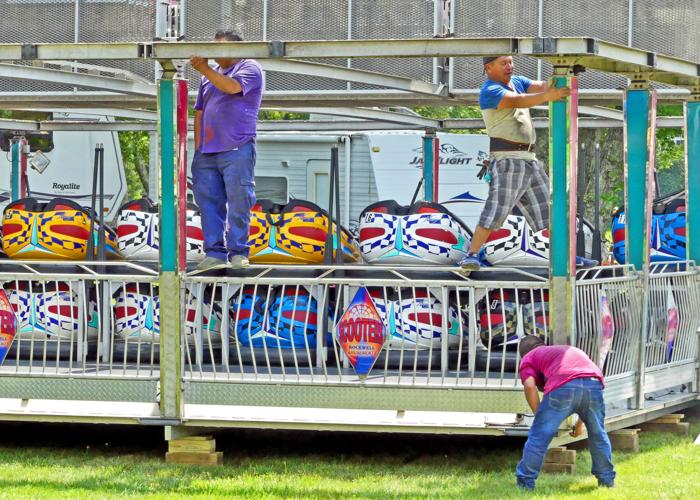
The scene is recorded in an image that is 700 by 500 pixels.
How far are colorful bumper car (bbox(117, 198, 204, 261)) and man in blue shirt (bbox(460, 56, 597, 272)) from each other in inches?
81.7

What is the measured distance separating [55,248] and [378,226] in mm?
2375

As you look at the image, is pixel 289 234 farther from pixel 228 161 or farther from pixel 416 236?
pixel 416 236

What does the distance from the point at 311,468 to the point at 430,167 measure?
5601 millimetres

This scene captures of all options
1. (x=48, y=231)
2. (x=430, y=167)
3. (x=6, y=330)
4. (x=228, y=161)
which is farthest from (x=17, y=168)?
(x=228, y=161)

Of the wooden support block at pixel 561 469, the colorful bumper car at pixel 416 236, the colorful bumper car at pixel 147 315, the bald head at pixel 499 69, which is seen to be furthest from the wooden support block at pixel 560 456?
the bald head at pixel 499 69

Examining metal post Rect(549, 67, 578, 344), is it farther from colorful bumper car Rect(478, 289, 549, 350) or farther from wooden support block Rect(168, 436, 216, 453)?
wooden support block Rect(168, 436, 216, 453)

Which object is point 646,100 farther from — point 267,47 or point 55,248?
→ point 55,248

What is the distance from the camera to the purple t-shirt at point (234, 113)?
962cm

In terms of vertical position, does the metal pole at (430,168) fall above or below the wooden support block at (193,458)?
above

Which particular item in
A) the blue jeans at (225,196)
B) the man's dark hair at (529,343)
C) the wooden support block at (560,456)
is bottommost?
the wooden support block at (560,456)

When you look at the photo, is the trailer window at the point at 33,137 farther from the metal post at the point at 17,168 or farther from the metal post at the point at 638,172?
the metal post at the point at 638,172

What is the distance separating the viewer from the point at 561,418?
26.6 ft

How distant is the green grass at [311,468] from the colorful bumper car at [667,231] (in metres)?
1.64

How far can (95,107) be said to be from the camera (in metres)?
14.1
